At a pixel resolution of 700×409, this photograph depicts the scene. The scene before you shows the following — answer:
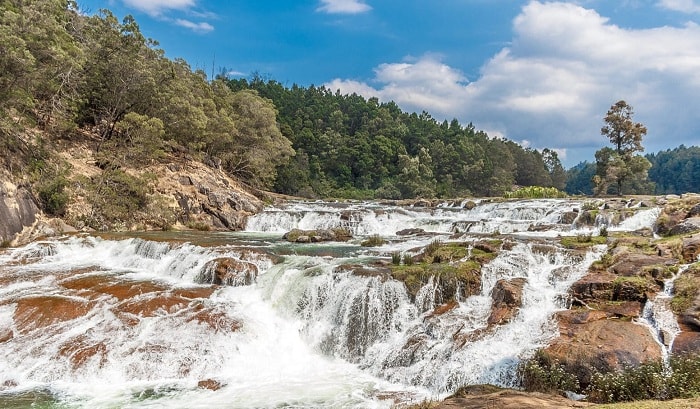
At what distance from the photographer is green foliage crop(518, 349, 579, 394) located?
23.3 ft

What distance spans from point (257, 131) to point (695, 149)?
4502 inches

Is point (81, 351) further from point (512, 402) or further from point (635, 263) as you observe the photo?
point (635, 263)

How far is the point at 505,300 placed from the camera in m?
9.93

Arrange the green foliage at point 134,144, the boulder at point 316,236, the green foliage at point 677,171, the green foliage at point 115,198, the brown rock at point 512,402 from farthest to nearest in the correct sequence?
the green foliage at point 677,171 < the green foliage at point 134,144 < the green foliage at point 115,198 < the boulder at point 316,236 < the brown rock at point 512,402

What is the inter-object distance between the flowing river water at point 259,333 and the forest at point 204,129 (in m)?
9.21

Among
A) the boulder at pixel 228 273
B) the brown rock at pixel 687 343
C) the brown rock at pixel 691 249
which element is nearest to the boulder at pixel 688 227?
the brown rock at pixel 691 249

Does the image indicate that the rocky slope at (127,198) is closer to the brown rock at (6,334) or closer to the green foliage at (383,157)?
the brown rock at (6,334)

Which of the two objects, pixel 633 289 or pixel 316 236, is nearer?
pixel 633 289

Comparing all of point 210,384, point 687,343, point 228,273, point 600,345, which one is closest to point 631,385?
point 600,345

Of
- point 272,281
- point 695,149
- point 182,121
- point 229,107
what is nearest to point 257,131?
point 229,107

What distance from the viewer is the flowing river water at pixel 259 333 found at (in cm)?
824

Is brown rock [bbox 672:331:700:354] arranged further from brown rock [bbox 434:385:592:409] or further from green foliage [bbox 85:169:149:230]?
green foliage [bbox 85:169:149:230]

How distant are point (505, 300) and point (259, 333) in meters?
6.15

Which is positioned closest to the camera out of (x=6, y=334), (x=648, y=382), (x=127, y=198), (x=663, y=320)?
(x=648, y=382)
